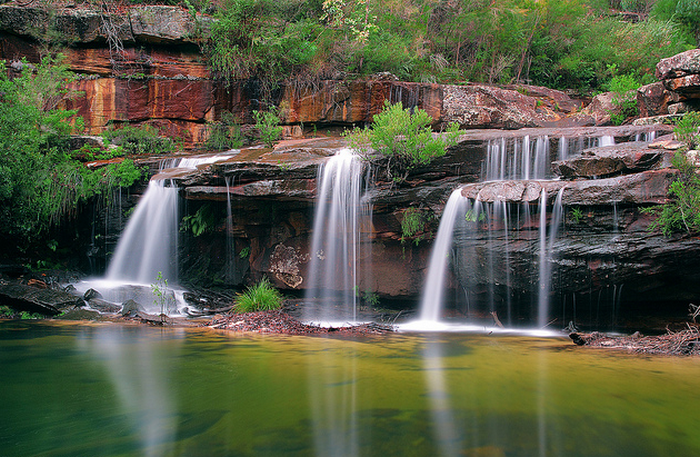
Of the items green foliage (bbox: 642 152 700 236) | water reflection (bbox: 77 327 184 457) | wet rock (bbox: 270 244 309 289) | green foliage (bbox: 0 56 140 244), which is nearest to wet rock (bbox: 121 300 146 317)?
water reflection (bbox: 77 327 184 457)

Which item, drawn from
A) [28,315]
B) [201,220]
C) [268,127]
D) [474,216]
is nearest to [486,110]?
[474,216]

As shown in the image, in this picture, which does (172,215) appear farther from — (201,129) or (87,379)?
(87,379)

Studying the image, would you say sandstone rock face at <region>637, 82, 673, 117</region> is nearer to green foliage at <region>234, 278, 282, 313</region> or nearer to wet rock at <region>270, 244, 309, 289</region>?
wet rock at <region>270, 244, 309, 289</region>

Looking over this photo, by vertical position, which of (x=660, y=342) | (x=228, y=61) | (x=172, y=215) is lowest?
(x=660, y=342)

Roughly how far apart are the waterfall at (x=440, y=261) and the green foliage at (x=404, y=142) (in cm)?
116

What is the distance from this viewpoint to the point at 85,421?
3822 millimetres

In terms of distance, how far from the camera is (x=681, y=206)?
753 cm

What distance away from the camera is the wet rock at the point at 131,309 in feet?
31.3

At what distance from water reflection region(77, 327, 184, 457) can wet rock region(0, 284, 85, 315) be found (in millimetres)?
2208

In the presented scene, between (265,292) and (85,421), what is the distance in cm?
629

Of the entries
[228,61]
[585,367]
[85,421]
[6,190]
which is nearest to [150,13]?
[228,61]

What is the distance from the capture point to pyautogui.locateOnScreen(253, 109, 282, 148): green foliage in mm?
15125

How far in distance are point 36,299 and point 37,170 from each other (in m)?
4.63

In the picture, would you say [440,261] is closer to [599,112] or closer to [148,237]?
[148,237]
